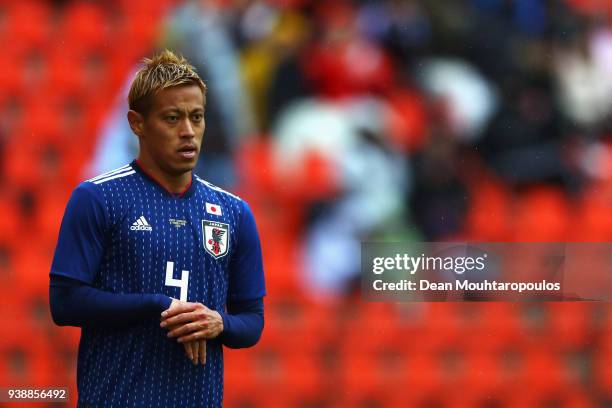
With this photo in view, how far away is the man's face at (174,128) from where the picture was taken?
1.43 m

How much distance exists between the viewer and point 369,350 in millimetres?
3631

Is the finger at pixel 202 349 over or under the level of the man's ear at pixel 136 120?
under

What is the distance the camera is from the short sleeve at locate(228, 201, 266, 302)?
5.05 ft

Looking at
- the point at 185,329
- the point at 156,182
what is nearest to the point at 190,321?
the point at 185,329

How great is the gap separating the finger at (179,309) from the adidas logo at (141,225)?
13 cm

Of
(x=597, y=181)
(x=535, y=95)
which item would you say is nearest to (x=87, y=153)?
(x=535, y=95)

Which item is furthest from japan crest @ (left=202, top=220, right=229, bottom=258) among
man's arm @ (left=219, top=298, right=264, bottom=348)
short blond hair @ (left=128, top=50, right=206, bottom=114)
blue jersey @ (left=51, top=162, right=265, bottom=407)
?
short blond hair @ (left=128, top=50, right=206, bottom=114)

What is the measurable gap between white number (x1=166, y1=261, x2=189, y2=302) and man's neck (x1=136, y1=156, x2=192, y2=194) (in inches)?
5.1

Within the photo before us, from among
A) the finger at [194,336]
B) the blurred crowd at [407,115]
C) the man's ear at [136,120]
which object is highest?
the blurred crowd at [407,115]

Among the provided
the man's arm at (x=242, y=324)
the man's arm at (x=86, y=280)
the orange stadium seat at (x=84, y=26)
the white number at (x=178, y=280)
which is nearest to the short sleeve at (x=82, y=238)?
the man's arm at (x=86, y=280)

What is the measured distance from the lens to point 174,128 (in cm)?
143

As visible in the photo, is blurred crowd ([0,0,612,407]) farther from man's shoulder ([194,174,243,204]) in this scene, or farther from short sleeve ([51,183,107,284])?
short sleeve ([51,183,107,284])

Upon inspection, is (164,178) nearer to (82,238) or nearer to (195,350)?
(82,238)

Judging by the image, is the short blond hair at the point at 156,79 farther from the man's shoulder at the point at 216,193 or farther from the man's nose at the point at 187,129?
the man's shoulder at the point at 216,193
